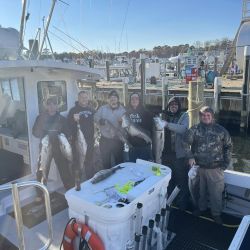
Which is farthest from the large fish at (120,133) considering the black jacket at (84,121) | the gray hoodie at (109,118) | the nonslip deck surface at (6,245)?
the nonslip deck surface at (6,245)

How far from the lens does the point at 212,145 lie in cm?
395

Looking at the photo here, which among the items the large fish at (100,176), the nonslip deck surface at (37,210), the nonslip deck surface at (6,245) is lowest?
the nonslip deck surface at (6,245)

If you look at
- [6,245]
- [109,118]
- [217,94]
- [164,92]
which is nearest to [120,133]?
[109,118]

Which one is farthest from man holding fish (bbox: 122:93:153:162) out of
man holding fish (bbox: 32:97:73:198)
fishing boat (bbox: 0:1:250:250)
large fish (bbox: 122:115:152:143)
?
man holding fish (bbox: 32:97:73:198)

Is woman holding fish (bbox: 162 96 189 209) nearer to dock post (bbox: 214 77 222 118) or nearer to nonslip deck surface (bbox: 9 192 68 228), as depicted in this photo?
nonslip deck surface (bbox: 9 192 68 228)

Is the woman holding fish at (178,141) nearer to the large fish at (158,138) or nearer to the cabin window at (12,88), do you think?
the large fish at (158,138)

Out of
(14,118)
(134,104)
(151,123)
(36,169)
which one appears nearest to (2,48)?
(14,118)

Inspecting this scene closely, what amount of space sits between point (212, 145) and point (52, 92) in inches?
115

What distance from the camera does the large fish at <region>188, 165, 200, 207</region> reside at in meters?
4.14

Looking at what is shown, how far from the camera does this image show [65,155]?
4.46m

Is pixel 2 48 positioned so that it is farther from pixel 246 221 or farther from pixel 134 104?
pixel 246 221

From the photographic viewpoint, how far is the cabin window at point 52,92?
193 inches

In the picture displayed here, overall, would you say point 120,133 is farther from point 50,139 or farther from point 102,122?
point 50,139

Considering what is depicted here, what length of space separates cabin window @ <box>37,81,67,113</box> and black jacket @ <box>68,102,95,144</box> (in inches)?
22.4
